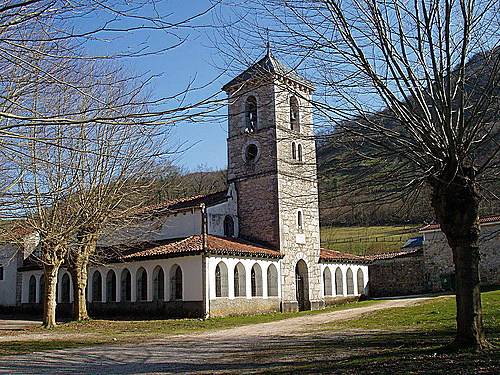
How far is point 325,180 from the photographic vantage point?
1091 centimetres

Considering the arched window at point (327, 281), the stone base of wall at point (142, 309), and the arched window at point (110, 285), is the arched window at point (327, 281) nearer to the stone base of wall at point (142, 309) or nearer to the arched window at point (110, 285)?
the stone base of wall at point (142, 309)

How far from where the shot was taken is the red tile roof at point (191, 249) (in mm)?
24906

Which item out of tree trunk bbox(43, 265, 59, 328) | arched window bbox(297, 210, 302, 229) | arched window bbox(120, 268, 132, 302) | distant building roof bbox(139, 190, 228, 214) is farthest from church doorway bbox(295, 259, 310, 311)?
tree trunk bbox(43, 265, 59, 328)

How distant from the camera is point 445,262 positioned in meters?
34.8

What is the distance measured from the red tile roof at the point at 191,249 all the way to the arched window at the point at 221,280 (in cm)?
85

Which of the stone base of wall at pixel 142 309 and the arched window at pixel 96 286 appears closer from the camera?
the stone base of wall at pixel 142 309

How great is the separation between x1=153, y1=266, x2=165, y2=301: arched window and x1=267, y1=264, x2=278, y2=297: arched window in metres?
5.07

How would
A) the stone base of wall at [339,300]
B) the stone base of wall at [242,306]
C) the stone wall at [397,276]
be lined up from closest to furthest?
the stone base of wall at [242,306], the stone base of wall at [339,300], the stone wall at [397,276]

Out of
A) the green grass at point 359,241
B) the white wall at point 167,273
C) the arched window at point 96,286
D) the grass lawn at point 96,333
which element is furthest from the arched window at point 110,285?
the green grass at point 359,241

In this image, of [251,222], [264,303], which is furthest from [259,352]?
[251,222]

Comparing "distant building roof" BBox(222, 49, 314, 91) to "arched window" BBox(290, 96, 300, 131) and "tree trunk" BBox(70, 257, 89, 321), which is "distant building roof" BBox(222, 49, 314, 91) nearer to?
"arched window" BBox(290, 96, 300, 131)

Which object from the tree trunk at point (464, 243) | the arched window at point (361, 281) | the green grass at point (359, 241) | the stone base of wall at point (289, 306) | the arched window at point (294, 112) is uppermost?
the arched window at point (294, 112)

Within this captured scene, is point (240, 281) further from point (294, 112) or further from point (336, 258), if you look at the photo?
point (294, 112)

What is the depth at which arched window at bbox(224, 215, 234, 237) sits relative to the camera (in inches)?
1155
